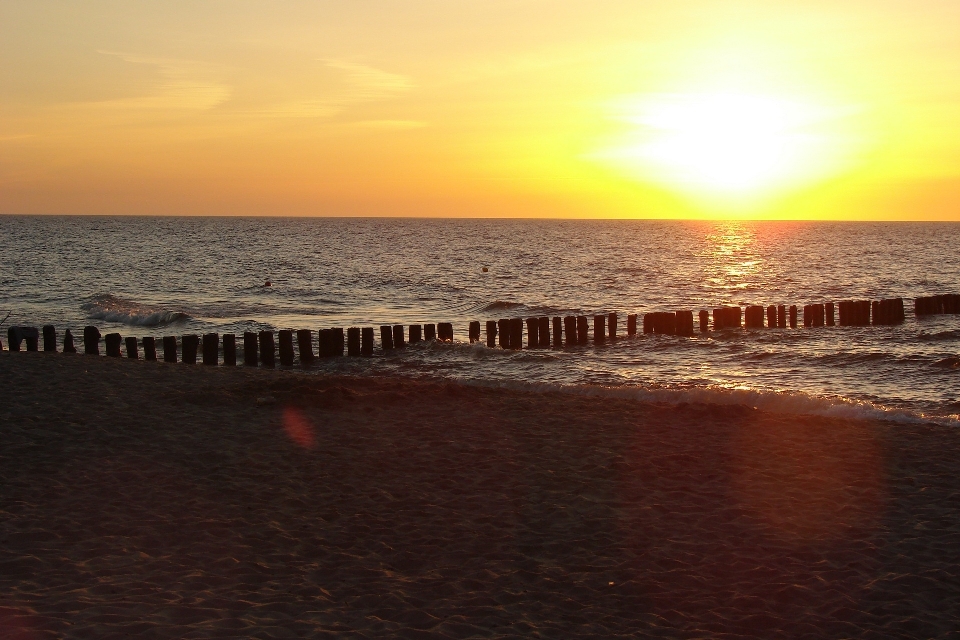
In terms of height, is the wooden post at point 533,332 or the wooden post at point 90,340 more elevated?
the wooden post at point 90,340

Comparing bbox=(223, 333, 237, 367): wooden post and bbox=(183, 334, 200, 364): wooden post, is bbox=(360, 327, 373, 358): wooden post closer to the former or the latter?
bbox=(223, 333, 237, 367): wooden post

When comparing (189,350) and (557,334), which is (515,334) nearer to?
(557,334)

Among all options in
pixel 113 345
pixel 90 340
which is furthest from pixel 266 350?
pixel 90 340

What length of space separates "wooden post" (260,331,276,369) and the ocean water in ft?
3.44

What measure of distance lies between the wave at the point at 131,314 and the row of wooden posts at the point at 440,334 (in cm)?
447

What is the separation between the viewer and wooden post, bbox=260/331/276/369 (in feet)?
59.5

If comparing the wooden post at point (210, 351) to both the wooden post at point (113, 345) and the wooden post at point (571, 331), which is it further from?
the wooden post at point (571, 331)

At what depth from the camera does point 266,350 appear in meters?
18.2

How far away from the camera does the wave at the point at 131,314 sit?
2827cm

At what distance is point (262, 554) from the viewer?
6.84 m

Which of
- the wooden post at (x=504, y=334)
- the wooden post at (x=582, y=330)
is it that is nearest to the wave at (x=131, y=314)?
the wooden post at (x=504, y=334)

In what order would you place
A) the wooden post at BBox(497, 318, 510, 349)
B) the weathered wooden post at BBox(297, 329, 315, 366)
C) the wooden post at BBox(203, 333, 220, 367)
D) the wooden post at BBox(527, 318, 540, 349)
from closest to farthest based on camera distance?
the wooden post at BBox(203, 333, 220, 367) → the weathered wooden post at BBox(297, 329, 315, 366) → the wooden post at BBox(497, 318, 510, 349) → the wooden post at BBox(527, 318, 540, 349)

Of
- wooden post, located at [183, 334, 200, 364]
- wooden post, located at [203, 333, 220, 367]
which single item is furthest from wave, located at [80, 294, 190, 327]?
wooden post, located at [183, 334, 200, 364]

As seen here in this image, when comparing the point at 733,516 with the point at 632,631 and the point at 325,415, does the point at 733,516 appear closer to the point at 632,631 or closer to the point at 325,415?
the point at 632,631
